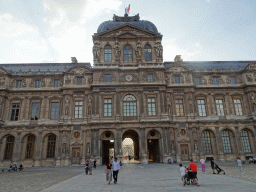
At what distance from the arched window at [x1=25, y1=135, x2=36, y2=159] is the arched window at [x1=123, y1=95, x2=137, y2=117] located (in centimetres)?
1716

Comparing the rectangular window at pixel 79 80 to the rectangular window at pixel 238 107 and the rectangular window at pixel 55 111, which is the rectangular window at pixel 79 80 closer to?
the rectangular window at pixel 55 111

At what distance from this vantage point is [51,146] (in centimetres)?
3378

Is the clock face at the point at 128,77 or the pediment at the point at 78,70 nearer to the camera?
the clock face at the point at 128,77

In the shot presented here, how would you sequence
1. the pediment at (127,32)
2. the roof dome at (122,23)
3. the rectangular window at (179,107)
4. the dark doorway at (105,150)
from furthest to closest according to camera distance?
the roof dome at (122,23)
the pediment at (127,32)
the rectangular window at (179,107)
the dark doorway at (105,150)

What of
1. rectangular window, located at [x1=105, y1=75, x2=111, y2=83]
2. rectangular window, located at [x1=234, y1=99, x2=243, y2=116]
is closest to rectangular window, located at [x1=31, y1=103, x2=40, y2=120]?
rectangular window, located at [x1=105, y1=75, x2=111, y2=83]

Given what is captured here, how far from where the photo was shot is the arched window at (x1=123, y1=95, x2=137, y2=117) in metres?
33.8

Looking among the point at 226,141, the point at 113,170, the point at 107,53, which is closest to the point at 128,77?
the point at 107,53

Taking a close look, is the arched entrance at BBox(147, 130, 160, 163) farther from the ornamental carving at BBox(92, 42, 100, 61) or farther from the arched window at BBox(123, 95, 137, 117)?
the ornamental carving at BBox(92, 42, 100, 61)

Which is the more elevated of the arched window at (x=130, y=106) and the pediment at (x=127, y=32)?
the pediment at (x=127, y=32)

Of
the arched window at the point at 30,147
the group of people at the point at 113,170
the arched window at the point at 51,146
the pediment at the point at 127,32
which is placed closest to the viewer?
the group of people at the point at 113,170

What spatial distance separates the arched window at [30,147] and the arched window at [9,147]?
8.89ft

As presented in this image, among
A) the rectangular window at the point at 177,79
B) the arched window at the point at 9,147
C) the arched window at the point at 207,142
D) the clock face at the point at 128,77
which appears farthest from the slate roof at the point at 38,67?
the arched window at the point at 207,142

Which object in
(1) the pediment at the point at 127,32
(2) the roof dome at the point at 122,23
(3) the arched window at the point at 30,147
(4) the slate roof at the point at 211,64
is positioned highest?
(2) the roof dome at the point at 122,23

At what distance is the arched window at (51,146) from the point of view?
1316 inches
